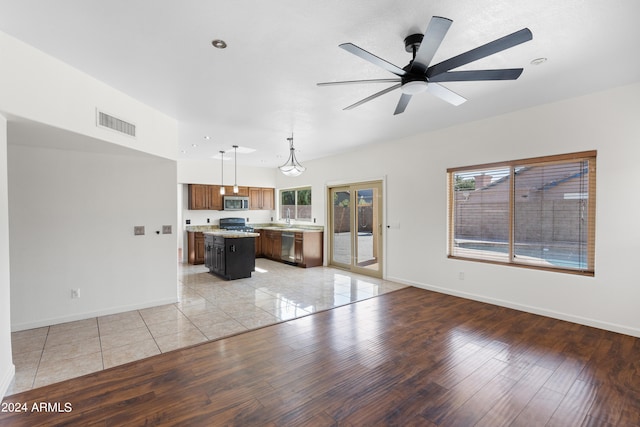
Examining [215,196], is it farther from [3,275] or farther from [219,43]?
[219,43]

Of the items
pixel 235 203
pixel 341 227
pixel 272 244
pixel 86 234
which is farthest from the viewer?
pixel 235 203

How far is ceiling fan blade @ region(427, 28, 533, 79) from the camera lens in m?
1.70

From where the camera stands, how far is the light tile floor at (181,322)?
270cm

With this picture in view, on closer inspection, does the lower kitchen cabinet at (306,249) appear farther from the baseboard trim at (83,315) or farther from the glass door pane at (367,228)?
the baseboard trim at (83,315)

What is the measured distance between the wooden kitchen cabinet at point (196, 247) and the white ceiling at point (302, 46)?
403 cm

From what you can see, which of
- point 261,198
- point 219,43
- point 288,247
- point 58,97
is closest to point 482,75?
point 219,43

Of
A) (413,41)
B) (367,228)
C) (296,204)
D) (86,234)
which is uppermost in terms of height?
(413,41)

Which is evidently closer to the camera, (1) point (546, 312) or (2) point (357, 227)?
(1) point (546, 312)

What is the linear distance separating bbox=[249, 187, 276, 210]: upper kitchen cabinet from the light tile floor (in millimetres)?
3218

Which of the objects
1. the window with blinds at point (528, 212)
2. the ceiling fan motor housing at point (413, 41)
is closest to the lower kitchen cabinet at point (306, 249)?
the window with blinds at point (528, 212)

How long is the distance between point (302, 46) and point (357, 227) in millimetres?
4651

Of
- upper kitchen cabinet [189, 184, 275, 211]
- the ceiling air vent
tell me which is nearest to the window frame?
upper kitchen cabinet [189, 184, 275, 211]

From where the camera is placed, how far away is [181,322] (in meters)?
3.64

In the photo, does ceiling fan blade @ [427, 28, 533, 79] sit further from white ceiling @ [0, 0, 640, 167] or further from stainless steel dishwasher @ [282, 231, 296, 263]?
stainless steel dishwasher @ [282, 231, 296, 263]
